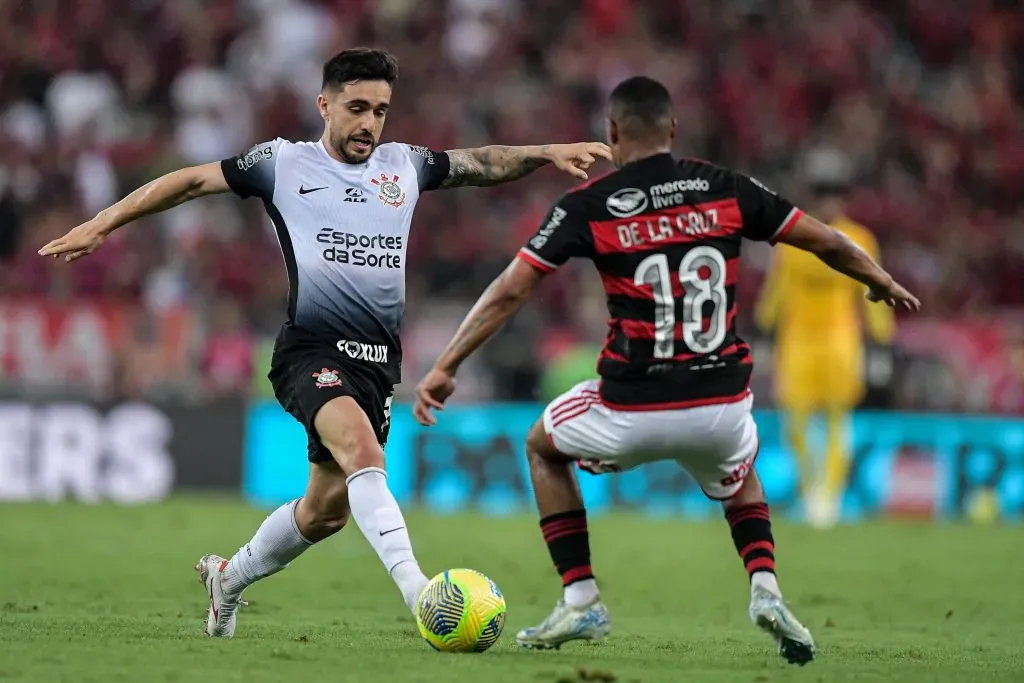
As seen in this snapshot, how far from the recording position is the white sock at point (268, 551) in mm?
6883

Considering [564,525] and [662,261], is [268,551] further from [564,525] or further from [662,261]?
[662,261]

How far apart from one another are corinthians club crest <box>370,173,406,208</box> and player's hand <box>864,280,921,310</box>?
2.03 meters

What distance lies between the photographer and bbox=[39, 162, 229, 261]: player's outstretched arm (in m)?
6.54

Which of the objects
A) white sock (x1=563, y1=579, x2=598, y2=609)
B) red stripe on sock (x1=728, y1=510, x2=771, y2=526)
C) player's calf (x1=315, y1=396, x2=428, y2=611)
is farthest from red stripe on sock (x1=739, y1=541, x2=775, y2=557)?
player's calf (x1=315, y1=396, x2=428, y2=611)

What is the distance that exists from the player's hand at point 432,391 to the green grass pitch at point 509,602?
0.93m

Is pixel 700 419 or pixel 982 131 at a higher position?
pixel 982 131

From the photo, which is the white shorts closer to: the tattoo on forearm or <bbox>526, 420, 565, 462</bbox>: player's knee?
<bbox>526, 420, 565, 462</bbox>: player's knee

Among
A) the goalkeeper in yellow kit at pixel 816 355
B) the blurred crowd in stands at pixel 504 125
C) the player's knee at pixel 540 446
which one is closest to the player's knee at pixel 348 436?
the player's knee at pixel 540 446

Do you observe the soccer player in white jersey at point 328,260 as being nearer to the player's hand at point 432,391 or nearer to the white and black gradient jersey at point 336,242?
the white and black gradient jersey at point 336,242

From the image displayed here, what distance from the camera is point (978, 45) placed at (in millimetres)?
22109

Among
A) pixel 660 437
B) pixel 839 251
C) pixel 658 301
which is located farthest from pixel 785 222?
pixel 660 437

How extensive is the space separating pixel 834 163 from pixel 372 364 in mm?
11715

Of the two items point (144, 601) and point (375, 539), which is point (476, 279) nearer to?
point (144, 601)

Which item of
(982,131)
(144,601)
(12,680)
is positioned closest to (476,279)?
(982,131)
